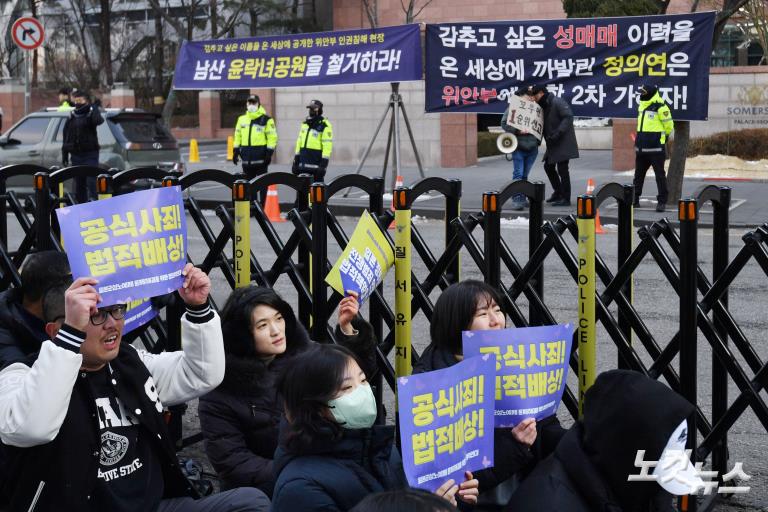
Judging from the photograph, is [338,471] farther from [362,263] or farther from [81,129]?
[81,129]

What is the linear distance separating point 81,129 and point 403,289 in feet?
40.5

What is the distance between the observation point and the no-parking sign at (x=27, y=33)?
1881 centimetres

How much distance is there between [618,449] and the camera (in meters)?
3.23

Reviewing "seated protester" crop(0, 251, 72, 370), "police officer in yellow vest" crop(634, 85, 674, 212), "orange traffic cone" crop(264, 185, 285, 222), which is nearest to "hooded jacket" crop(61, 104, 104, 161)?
"orange traffic cone" crop(264, 185, 285, 222)

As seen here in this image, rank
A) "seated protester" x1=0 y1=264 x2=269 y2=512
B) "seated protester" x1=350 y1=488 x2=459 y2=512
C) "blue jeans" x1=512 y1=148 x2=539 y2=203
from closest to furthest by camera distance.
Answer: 1. "seated protester" x1=350 y1=488 x2=459 y2=512
2. "seated protester" x1=0 y1=264 x2=269 y2=512
3. "blue jeans" x1=512 y1=148 x2=539 y2=203

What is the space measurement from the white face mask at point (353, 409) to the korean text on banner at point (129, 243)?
811mm

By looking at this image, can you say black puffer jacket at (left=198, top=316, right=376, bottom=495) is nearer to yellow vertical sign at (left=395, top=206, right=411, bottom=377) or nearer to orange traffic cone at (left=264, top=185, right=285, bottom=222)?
yellow vertical sign at (left=395, top=206, right=411, bottom=377)

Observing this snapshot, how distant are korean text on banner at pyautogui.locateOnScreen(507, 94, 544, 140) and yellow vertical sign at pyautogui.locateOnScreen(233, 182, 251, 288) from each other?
9980 mm

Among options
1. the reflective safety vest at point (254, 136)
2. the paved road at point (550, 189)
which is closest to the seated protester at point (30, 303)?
the paved road at point (550, 189)

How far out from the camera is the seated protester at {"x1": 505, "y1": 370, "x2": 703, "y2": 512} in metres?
3.23

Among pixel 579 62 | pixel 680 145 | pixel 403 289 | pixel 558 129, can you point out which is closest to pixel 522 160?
pixel 558 129

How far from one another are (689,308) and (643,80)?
33.4 feet

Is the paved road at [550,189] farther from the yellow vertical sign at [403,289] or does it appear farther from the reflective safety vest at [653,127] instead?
the yellow vertical sign at [403,289]

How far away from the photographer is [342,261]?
483cm
